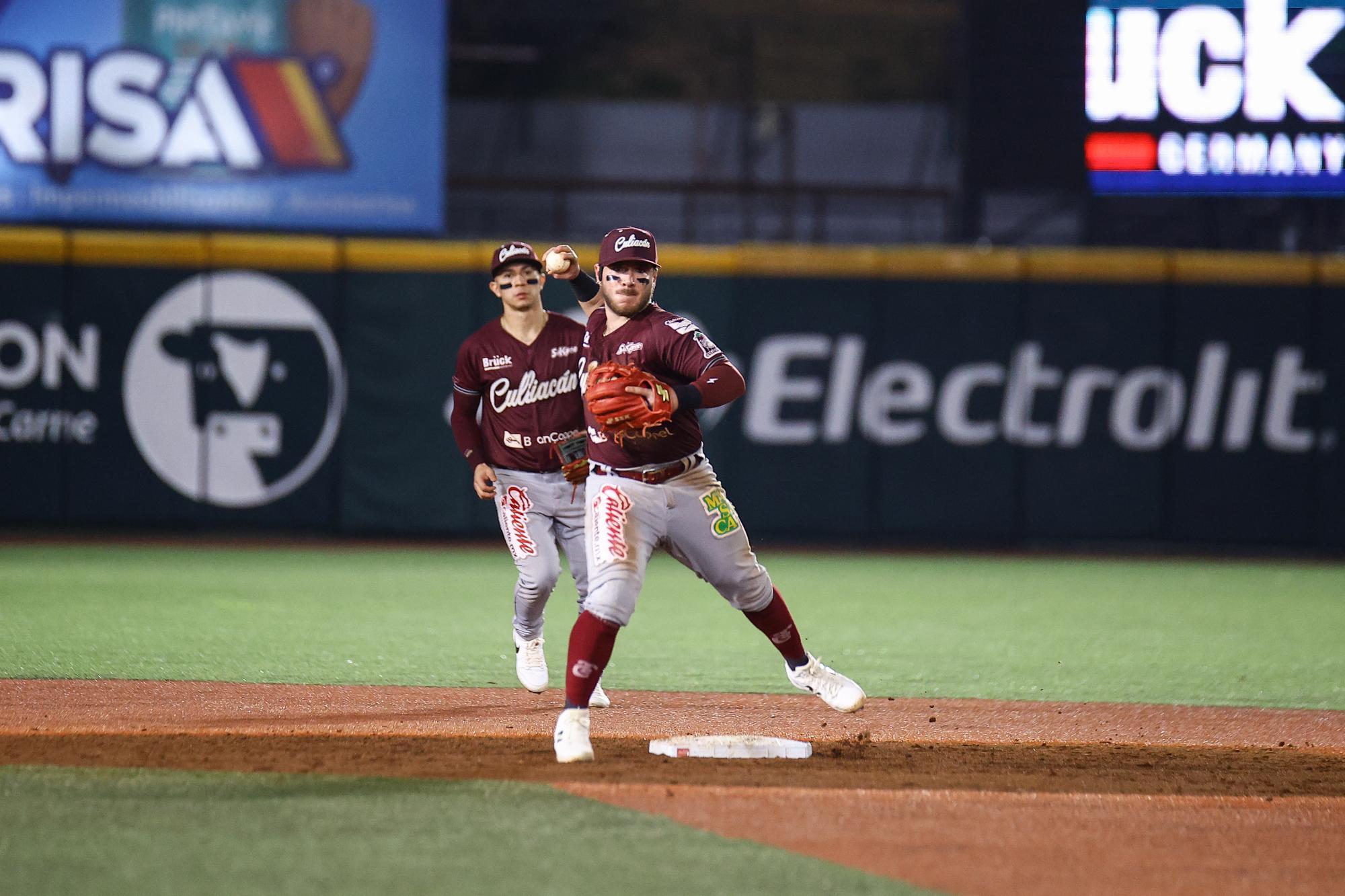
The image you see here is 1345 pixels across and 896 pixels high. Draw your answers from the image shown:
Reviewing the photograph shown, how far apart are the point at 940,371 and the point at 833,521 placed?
175 centimetres

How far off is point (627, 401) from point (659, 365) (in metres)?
0.29

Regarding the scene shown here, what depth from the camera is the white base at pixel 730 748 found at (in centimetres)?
507

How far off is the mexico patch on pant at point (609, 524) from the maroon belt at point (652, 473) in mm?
76

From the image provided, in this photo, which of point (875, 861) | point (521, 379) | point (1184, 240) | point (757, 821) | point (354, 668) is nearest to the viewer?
point (875, 861)

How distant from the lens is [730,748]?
16.8 feet

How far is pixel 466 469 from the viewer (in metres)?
14.2

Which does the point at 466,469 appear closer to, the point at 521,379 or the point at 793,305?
the point at 793,305

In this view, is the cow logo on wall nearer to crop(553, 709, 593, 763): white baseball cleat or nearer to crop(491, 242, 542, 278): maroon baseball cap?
crop(491, 242, 542, 278): maroon baseball cap

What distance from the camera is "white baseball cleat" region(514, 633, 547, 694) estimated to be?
6.38m

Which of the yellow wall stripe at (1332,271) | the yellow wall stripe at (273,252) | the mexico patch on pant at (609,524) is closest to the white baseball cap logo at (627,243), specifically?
the mexico patch on pant at (609,524)

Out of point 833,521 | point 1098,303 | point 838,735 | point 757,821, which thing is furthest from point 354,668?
point 1098,303

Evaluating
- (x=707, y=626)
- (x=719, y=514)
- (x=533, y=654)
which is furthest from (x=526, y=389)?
(x=707, y=626)

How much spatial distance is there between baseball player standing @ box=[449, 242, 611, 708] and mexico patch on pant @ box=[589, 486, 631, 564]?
1.28 meters

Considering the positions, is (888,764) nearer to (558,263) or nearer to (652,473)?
(652,473)
